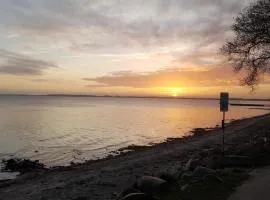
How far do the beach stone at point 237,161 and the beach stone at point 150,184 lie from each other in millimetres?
4395

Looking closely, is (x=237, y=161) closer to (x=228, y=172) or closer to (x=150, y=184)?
(x=228, y=172)

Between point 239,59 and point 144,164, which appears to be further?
point 239,59

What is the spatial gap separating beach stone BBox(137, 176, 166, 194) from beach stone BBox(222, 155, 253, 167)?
4.40 metres

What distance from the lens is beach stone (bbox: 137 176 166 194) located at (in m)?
13.1

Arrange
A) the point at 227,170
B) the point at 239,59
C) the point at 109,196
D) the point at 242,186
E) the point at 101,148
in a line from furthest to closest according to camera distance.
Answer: the point at 101,148
the point at 239,59
the point at 109,196
the point at 227,170
the point at 242,186

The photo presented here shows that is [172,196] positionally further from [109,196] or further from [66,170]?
[66,170]

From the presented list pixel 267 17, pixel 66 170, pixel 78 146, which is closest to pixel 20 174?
pixel 66 170

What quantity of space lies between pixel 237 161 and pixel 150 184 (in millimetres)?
5295

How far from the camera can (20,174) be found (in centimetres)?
2734

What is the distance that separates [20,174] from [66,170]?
3.20 meters

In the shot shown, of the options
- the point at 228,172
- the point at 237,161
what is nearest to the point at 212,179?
the point at 228,172

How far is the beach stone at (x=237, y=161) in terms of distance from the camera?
16828 millimetres

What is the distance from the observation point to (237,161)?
55.7ft

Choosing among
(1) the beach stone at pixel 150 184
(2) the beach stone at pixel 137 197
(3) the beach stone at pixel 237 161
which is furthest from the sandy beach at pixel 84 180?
(2) the beach stone at pixel 137 197
